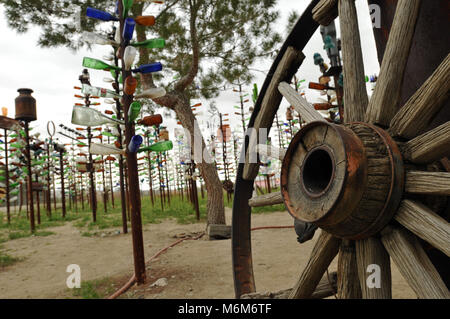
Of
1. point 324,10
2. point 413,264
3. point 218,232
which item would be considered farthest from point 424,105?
point 218,232

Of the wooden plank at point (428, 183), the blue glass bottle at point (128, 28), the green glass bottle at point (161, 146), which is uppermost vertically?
the blue glass bottle at point (128, 28)

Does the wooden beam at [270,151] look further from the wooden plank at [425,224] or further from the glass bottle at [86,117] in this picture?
the glass bottle at [86,117]

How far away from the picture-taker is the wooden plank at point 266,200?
5.11 feet

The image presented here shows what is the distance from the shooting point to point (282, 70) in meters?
1.62

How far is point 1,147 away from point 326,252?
10.4m

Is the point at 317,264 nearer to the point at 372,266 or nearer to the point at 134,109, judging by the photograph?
the point at 372,266

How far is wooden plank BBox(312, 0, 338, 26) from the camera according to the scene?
139 centimetres

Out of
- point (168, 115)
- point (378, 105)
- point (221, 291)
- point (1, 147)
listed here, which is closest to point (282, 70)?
point (378, 105)

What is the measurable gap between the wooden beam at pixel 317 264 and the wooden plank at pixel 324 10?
3.13ft

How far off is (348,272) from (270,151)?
2.28 ft

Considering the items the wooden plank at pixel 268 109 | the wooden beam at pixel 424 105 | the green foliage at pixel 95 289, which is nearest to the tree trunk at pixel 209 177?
the green foliage at pixel 95 289

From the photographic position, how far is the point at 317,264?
1292 millimetres

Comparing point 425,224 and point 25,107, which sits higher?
point 25,107
